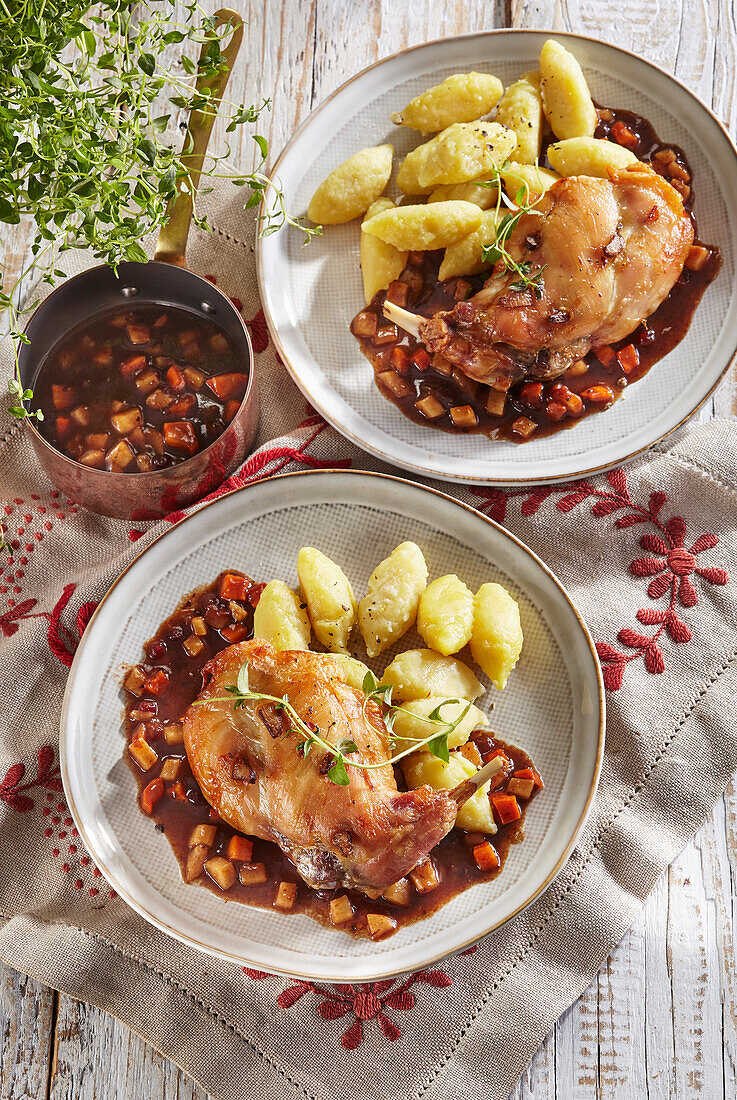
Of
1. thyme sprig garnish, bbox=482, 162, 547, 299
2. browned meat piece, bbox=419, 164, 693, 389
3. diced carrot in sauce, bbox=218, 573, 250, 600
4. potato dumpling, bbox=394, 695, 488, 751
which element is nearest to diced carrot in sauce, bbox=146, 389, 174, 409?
diced carrot in sauce, bbox=218, 573, 250, 600

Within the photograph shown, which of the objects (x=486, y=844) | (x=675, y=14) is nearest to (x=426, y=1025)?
(x=486, y=844)

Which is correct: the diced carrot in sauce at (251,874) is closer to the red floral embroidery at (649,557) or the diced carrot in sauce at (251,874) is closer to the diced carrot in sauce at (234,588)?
the diced carrot in sauce at (234,588)

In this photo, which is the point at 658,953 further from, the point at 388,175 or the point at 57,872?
the point at 388,175

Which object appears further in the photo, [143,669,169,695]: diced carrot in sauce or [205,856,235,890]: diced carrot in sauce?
[143,669,169,695]: diced carrot in sauce

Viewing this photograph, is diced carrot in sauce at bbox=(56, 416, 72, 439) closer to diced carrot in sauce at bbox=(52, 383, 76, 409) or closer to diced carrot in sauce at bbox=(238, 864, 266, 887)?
diced carrot in sauce at bbox=(52, 383, 76, 409)

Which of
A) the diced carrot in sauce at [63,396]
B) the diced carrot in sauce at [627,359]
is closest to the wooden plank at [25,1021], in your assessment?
the diced carrot in sauce at [63,396]

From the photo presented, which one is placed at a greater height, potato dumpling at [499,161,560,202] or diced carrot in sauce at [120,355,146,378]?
potato dumpling at [499,161,560,202]
